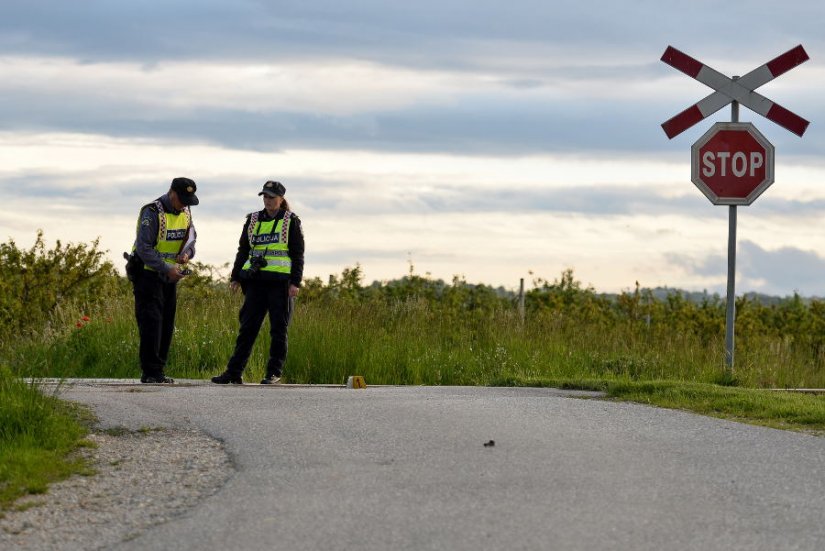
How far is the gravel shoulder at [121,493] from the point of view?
6812 millimetres

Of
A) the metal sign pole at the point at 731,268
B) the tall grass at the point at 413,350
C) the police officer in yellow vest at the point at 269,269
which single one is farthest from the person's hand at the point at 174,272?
the metal sign pole at the point at 731,268

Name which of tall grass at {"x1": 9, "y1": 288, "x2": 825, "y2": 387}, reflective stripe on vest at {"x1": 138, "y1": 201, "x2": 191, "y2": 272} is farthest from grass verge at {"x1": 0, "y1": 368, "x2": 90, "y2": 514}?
tall grass at {"x1": 9, "y1": 288, "x2": 825, "y2": 387}

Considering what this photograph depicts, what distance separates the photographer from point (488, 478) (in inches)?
307

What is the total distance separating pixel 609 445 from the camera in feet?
29.7

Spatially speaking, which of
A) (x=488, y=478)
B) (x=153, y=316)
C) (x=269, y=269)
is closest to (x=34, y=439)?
(x=488, y=478)

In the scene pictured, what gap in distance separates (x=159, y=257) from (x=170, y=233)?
0.99 ft

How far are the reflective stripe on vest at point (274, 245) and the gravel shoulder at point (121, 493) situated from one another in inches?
175

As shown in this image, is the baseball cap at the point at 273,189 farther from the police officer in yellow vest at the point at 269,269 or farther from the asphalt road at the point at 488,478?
the asphalt road at the point at 488,478

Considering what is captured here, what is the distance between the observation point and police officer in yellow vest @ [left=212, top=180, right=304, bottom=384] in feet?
46.3

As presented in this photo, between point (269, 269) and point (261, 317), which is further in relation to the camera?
point (261, 317)

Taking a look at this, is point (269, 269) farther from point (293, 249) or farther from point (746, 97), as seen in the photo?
point (746, 97)

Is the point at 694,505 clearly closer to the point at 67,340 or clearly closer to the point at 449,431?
the point at 449,431

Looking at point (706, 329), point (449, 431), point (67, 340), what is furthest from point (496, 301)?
point (449, 431)

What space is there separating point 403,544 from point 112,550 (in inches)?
57.6
